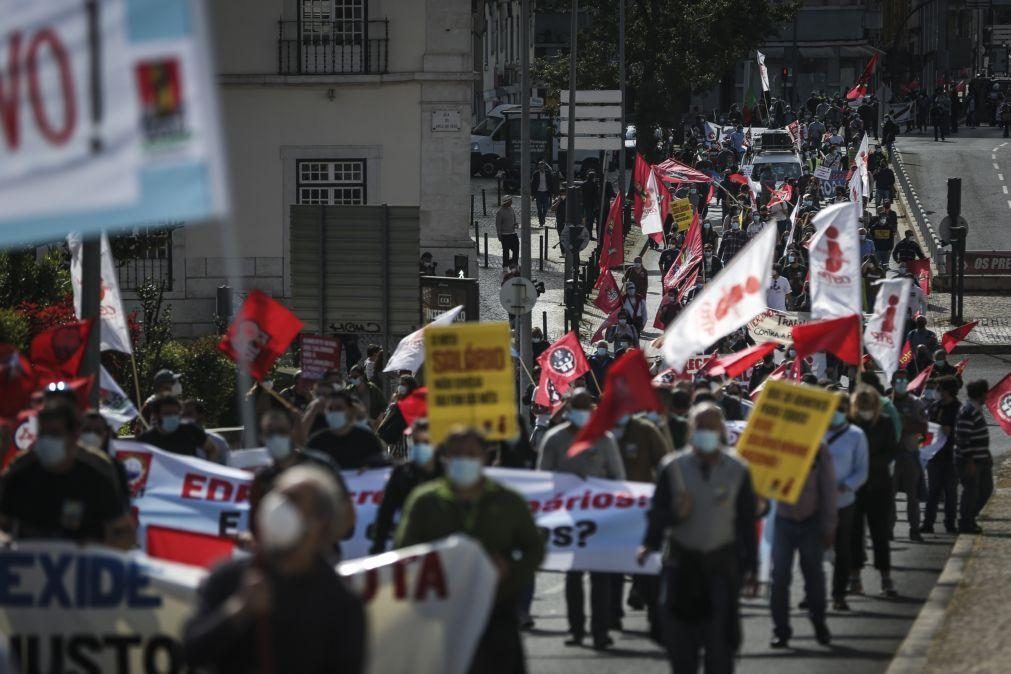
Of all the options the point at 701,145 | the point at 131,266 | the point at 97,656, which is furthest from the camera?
the point at 701,145

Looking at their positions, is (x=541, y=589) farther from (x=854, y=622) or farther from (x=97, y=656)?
(x=97, y=656)

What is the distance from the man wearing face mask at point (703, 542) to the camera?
10391mm

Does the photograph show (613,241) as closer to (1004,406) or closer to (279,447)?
(1004,406)

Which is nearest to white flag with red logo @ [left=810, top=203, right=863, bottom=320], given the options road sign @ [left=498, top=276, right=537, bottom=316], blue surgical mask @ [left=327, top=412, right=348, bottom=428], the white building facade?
blue surgical mask @ [left=327, top=412, right=348, bottom=428]

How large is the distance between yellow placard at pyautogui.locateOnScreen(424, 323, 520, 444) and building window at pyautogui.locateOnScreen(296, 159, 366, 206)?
993 inches

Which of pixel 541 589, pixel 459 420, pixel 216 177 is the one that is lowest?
pixel 541 589

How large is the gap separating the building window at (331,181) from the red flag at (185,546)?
2426 centimetres

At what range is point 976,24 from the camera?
130 meters

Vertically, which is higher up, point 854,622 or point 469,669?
point 469,669

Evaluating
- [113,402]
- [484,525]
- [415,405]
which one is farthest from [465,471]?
[113,402]

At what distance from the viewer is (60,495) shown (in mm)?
9594

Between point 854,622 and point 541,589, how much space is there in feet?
8.52

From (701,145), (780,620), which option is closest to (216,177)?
(780,620)

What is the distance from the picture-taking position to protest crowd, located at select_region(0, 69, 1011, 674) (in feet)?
22.1
